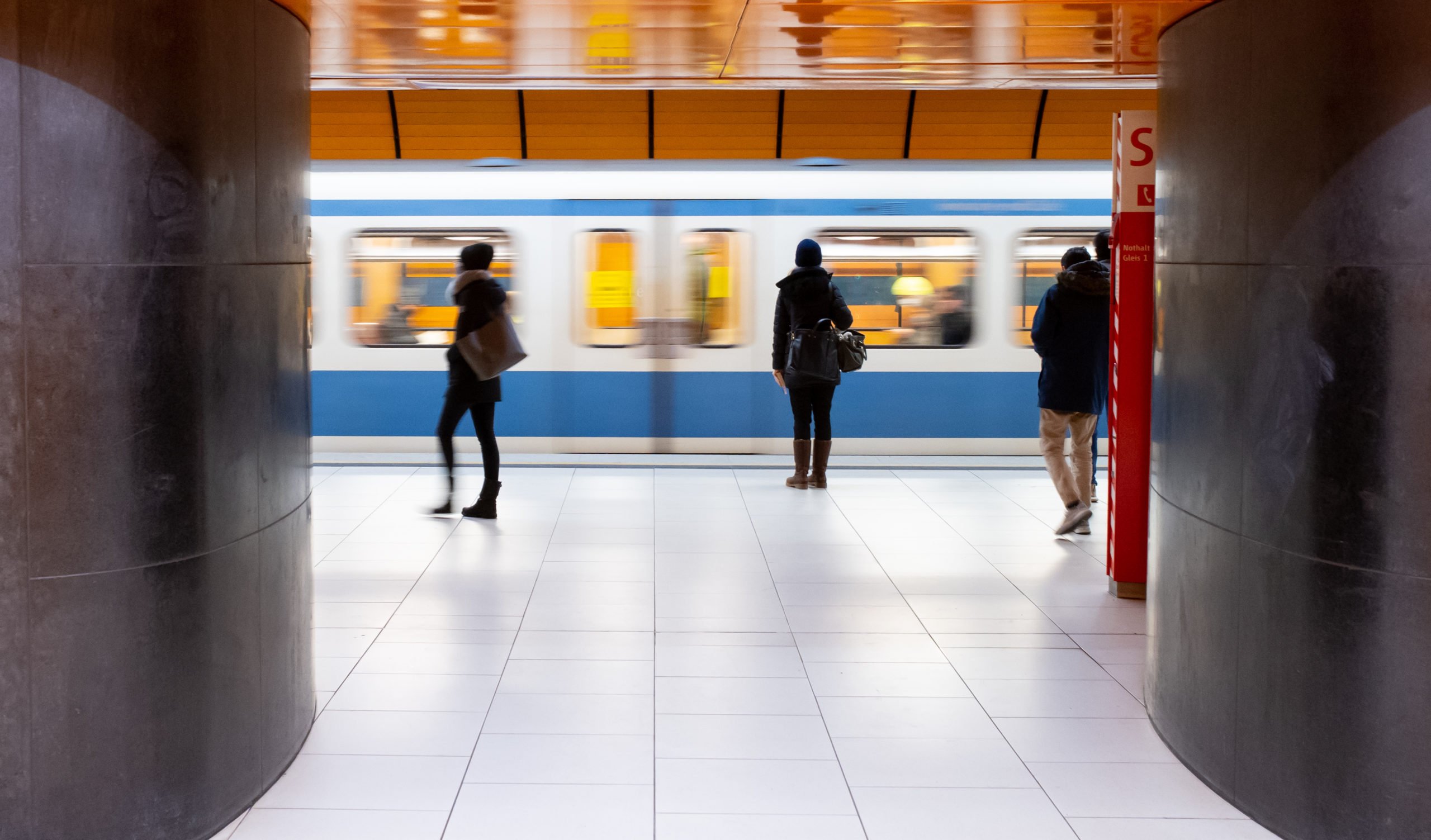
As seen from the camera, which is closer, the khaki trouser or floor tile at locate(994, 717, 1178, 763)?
floor tile at locate(994, 717, 1178, 763)

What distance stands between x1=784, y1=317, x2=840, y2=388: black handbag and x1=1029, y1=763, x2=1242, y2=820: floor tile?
209 inches

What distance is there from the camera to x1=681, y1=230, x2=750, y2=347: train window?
1050cm

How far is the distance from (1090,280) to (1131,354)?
1125 millimetres

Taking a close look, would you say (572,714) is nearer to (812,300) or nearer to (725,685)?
(725,685)

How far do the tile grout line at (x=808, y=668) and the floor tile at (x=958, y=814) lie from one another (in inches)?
0.6

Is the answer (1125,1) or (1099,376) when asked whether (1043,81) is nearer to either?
(1099,376)

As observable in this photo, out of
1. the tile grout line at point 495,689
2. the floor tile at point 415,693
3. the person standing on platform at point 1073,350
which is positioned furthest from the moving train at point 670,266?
the floor tile at point 415,693

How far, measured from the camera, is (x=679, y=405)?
10555mm

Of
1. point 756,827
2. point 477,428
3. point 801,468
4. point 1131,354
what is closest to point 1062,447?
point 1131,354

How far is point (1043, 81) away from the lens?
7160 mm

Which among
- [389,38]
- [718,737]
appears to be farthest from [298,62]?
[718,737]

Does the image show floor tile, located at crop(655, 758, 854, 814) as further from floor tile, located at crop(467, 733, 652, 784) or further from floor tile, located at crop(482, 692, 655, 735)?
floor tile, located at crop(482, 692, 655, 735)

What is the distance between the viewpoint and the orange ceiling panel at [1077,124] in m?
11.2

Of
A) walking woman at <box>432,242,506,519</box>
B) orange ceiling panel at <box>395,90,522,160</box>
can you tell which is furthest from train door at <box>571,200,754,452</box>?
walking woman at <box>432,242,506,519</box>
